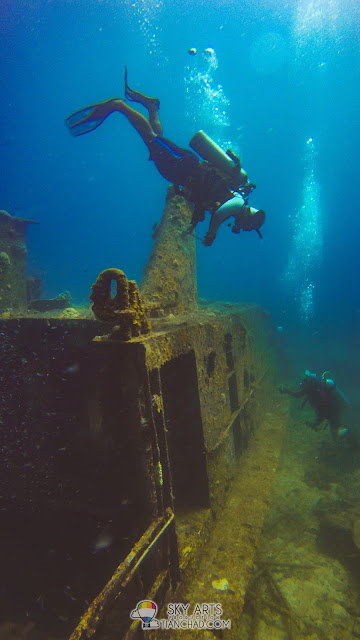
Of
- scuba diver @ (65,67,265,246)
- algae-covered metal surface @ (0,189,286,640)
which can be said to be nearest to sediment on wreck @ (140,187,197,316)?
scuba diver @ (65,67,265,246)

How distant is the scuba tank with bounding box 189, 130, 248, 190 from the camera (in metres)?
5.42

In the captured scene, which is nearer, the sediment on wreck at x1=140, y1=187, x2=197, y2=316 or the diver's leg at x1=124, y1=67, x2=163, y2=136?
the sediment on wreck at x1=140, y1=187, x2=197, y2=316

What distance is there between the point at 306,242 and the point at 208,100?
49.7 m

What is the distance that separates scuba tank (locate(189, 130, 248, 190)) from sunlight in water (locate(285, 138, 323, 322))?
5100cm

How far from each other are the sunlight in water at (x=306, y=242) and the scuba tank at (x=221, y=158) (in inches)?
2008

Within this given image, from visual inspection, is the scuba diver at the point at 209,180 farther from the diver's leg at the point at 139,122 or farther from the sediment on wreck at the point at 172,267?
the sediment on wreck at the point at 172,267

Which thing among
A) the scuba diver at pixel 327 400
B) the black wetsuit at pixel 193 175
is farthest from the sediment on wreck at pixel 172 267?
the scuba diver at pixel 327 400

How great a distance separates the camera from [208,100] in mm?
59906

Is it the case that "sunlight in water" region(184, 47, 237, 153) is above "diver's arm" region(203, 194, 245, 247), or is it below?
above

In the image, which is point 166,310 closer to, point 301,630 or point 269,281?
point 301,630

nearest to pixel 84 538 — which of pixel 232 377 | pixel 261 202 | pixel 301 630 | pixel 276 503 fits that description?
pixel 301 630

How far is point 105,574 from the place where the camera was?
2596 mm

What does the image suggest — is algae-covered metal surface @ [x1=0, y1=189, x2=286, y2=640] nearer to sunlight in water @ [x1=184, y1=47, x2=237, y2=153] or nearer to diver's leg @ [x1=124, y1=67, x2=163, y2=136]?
diver's leg @ [x1=124, y1=67, x2=163, y2=136]

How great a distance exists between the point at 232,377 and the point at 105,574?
2706 millimetres
